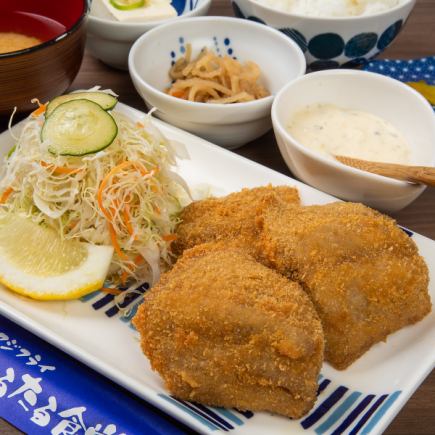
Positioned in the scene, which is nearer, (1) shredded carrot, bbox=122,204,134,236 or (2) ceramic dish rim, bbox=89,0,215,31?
(1) shredded carrot, bbox=122,204,134,236

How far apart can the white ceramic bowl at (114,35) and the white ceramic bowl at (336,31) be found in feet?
1.65

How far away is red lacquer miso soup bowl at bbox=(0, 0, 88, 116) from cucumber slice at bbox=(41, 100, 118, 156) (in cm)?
45

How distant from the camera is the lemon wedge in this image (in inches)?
85.3

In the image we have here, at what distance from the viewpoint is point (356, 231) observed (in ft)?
7.13

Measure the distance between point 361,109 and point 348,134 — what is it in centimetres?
26

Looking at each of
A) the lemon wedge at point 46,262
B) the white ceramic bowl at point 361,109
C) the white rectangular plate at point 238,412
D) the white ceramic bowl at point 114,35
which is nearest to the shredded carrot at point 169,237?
the lemon wedge at point 46,262

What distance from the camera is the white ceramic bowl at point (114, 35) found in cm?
332

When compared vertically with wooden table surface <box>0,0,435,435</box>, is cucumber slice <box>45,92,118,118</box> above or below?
above

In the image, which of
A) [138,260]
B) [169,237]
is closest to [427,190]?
[169,237]

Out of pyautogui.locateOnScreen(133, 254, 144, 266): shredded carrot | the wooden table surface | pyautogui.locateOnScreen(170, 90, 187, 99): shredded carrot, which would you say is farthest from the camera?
pyautogui.locateOnScreen(170, 90, 187, 99): shredded carrot

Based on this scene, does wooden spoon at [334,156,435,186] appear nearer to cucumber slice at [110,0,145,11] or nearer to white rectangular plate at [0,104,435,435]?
white rectangular plate at [0,104,435,435]

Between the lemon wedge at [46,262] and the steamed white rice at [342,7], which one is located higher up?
the steamed white rice at [342,7]

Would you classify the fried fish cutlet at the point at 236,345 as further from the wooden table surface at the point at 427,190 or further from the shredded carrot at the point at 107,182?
the shredded carrot at the point at 107,182

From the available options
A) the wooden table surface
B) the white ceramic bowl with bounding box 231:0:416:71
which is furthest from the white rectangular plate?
the white ceramic bowl with bounding box 231:0:416:71
